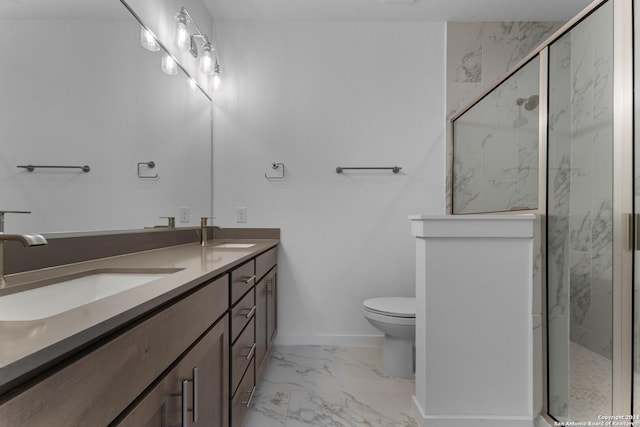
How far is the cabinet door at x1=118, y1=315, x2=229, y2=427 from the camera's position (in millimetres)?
668

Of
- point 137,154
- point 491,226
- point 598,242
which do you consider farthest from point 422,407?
point 137,154

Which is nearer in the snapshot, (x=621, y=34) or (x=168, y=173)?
(x=621, y=34)

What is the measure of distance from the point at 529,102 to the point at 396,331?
1.36 meters

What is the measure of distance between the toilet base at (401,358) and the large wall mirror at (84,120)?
4.97 feet

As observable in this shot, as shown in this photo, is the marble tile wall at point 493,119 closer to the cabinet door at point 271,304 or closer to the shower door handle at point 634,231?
the shower door handle at point 634,231

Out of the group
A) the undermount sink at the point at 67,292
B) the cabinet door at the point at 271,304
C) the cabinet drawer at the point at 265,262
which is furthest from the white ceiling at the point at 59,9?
the cabinet door at the point at 271,304

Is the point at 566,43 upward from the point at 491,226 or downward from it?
upward

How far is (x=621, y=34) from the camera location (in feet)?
3.78

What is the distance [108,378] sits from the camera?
0.53 m

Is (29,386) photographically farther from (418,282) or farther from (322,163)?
(322,163)

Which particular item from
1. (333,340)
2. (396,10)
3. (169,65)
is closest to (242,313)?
(333,340)

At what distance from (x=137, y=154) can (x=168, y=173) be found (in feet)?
1.08

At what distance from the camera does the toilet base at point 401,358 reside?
206cm

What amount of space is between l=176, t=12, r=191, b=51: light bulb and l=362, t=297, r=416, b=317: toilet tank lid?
6.35 ft
